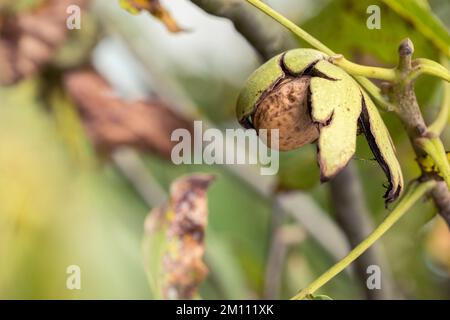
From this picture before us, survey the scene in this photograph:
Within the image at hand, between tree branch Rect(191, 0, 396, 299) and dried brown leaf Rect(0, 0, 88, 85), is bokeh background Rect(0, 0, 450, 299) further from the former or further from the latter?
tree branch Rect(191, 0, 396, 299)

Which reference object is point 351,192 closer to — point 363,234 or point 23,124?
point 363,234

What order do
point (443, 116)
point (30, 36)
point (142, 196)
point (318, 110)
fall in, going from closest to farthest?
point (318, 110)
point (443, 116)
point (30, 36)
point (142, 196)

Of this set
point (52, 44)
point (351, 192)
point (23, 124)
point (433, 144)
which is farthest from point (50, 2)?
point (433, 144)

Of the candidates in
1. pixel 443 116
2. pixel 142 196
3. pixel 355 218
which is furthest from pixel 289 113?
pixel 142 196

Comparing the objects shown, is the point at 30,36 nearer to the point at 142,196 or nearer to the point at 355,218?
the point at 142,196

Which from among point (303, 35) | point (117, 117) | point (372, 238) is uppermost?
point (117, 117)

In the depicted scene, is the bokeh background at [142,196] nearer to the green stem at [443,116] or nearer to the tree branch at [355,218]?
the tree branch at [355,218]
